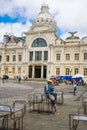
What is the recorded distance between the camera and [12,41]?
217ft

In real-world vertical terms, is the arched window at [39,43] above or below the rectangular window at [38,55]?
above

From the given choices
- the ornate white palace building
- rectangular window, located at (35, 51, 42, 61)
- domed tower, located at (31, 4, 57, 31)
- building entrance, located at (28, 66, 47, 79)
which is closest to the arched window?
the ornate white palace building

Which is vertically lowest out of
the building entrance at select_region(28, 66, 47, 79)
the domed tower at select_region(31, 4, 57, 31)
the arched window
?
the building entrance at select_region(28, 66, 47, 79)

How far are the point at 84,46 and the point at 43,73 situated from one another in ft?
40.0

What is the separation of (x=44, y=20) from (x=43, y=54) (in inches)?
438

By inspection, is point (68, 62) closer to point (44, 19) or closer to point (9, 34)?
point (44, 19)

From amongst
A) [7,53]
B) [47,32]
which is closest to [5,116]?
[47,32]

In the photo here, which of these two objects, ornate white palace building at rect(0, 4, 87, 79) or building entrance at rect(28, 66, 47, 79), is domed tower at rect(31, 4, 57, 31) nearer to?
ornate white palace building at rect(0, 4, 87, 79)

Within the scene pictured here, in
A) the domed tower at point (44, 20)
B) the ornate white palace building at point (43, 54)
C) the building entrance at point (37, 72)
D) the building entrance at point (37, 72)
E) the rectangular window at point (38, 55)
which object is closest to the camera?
the ornate white palace building at point (43, 54)

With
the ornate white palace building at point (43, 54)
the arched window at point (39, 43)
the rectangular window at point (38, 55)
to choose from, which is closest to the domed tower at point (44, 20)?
the ornate white palace building at point (43, 54)

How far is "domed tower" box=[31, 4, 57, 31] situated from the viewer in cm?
5993

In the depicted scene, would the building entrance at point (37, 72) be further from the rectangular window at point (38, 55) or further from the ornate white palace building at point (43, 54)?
the rectangular window at point (38, 55)

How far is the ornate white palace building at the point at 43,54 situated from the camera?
54719 mm

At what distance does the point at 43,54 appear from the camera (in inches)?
2253
